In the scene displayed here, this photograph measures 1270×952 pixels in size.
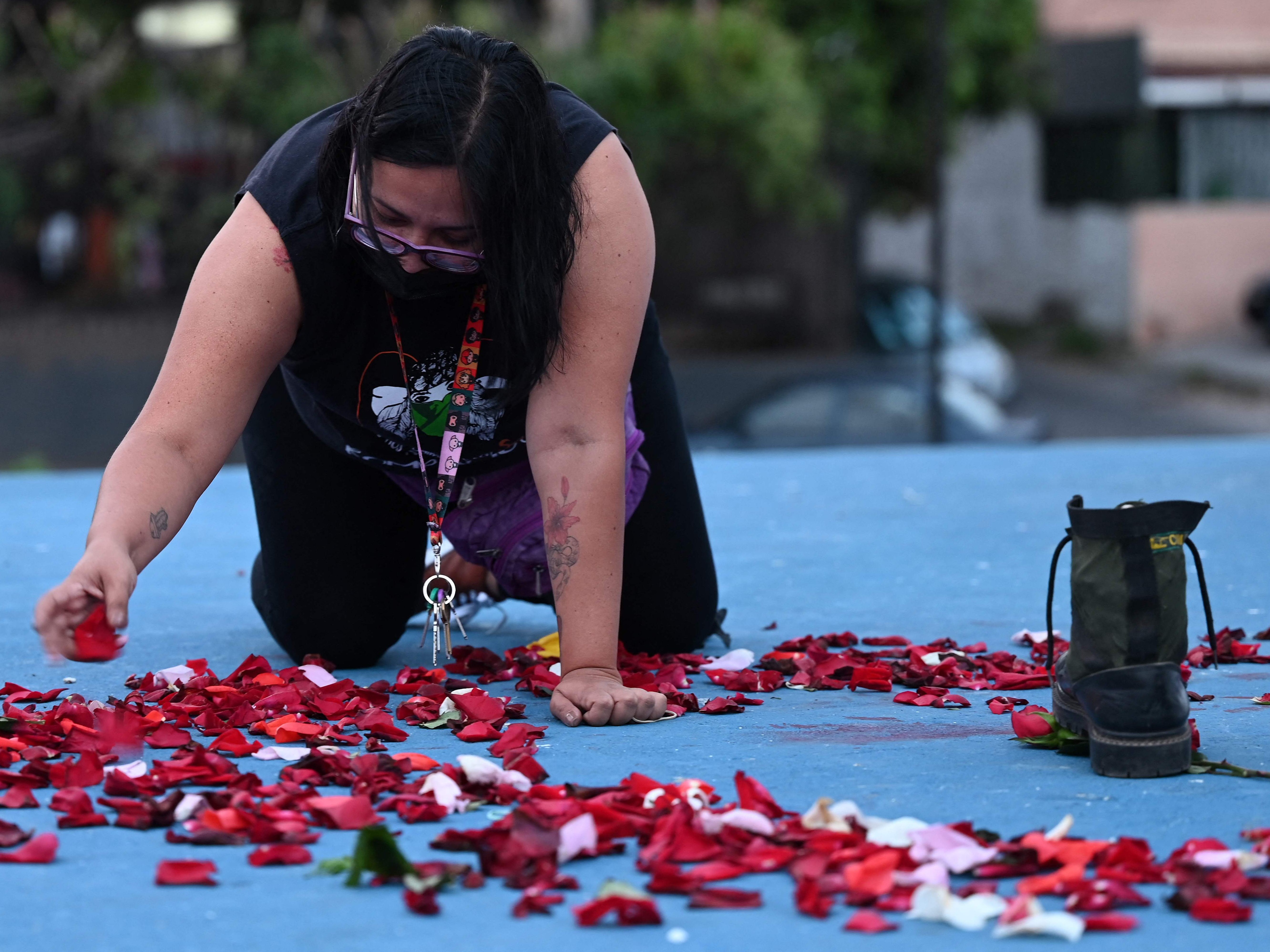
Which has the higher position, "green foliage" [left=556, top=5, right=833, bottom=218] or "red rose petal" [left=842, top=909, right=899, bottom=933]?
"green foliage" [left=556, top=5, right=833, bottom=218]

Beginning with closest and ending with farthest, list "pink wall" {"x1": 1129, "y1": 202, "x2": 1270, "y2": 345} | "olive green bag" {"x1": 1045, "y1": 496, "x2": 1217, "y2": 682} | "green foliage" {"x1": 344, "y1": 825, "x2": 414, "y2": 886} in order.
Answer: "green foliage" {"x1": 344, "y1": 825, "x2": 414, "y2": 886}
"olive green bag" {"x1": 1045, "y1": 496, "x2": 1217, "y2": 682}
"pink wall" {"x1": 1129, "y1": 202, "x2": 1270, "y2": 345}

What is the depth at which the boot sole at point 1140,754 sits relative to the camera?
1.88m

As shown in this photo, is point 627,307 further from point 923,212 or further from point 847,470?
point 923,212

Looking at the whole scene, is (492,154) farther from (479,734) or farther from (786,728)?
(786,728)

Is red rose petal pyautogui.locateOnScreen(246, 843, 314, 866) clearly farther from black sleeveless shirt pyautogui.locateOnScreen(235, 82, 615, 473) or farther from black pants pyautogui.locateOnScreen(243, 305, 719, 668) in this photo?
black pants pyautogui.locateOnScreen(243, 305, 719, 668)

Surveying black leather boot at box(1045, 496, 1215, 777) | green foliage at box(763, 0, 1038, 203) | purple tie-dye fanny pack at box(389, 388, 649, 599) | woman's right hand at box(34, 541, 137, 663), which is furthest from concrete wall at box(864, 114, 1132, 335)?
woman's right hand at box(34, 541, 137, 663)

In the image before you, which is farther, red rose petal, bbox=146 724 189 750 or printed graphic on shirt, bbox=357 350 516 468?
printed graphic on shirt, bbox=357 350 516 468

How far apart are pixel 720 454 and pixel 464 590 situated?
2757 mm

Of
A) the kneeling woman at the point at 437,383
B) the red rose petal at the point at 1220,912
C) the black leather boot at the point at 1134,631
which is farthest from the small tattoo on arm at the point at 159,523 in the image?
the red rose petal at the point at 1220,912

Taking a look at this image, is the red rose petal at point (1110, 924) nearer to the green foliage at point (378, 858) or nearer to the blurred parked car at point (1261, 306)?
the green foliage at point (378, 858)

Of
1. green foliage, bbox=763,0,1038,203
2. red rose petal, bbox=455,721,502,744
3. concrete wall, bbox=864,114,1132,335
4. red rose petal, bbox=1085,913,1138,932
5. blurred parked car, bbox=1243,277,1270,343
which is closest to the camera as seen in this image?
red rose petal, bbox=1085,913,1138,932

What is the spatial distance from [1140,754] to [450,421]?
1.09 metres

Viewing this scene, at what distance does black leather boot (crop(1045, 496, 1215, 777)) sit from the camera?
185 centimetres

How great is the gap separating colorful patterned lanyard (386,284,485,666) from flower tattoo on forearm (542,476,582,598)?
17 centimetres
